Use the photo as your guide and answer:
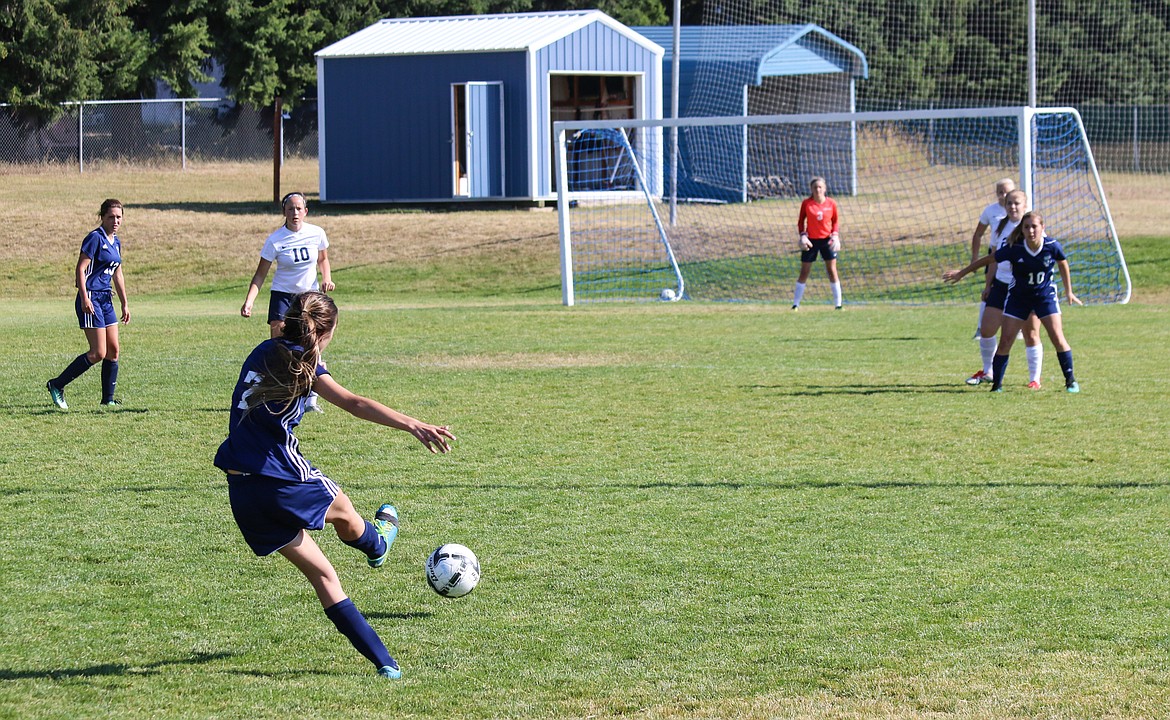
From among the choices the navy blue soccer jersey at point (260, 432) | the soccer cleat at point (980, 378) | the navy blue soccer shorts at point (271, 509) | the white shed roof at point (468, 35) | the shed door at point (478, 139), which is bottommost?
the soccer cleat at point (980, 378)

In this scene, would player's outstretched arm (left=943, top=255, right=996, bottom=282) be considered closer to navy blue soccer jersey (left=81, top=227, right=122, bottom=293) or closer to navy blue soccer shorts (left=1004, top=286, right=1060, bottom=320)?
navy blue soccer shorts (left=1004, top=286, right=1060, bottom=320)

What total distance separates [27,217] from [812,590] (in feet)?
79.3

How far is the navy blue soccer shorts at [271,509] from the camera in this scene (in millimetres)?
4977

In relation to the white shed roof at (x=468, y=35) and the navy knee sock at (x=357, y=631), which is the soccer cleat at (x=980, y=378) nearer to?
the navy knee sock at (x=357, y=631)

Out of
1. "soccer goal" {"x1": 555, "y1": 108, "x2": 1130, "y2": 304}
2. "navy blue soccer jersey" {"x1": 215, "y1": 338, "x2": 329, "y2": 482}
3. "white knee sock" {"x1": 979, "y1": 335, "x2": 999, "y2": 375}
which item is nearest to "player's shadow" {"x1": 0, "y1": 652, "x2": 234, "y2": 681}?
"navy blue soccer jersey" {"x1": 215, "y1": 338, "x2": 329, "y2": 482}

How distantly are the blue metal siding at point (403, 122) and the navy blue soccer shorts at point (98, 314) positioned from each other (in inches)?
680

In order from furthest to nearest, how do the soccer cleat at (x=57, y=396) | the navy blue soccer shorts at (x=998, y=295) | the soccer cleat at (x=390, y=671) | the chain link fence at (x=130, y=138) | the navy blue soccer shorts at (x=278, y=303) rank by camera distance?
the chain link fence at (x=130, y=138), the navy blue soccer shorts at (x=998, y=295), the soccer cleat at (x=57, y=396), the navy blue soccer shorts at (x=278, y=303), the soccer cleat at (x=390, y=671)

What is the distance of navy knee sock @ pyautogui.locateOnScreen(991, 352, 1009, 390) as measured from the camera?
39.1ft

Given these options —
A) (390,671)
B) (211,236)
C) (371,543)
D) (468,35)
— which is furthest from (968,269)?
(468,35)

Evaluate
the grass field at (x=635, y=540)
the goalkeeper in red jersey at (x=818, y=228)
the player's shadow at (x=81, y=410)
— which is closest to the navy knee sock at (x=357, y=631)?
the grass field at (x=635, y=540)

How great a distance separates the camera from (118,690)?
5000 millimetres

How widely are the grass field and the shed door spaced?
13134 millimetres

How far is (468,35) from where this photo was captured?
1150 inches

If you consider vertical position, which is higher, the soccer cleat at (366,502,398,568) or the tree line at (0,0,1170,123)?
the tree line at (0,0,1170,123)
